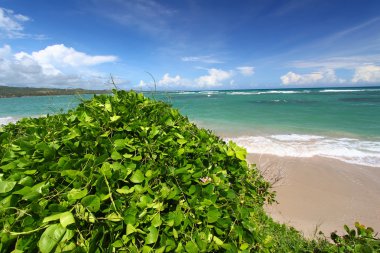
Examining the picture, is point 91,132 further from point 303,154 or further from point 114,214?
point 303,154

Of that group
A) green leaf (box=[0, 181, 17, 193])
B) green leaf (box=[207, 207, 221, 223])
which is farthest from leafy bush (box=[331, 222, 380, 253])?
green leaf (box=[0, 181, 17, 193])

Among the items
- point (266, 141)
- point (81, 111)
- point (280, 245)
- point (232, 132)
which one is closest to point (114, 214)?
point (81, 111)

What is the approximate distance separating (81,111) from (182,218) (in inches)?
45.4

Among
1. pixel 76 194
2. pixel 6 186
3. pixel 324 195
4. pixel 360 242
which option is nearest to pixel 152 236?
pixel 76 194

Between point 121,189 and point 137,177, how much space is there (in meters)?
0.11

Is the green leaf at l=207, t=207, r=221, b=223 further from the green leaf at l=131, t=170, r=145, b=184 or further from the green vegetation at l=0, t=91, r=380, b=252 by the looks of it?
the green leaf at l=131, t=170, r=145, b=184

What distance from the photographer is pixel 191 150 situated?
1.56 metres

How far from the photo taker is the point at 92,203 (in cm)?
104

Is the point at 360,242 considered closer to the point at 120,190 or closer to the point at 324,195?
the point at 120,190

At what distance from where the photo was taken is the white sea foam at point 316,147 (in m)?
10.3

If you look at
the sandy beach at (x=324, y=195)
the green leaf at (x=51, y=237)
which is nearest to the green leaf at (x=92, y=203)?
the green leaf at (x=51, y=237)

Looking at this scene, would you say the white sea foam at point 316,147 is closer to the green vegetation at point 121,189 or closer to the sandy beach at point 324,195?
the sandy beach at point 324,195

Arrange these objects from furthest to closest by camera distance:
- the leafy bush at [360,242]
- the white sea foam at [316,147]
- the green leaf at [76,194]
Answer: the white sea foam at [316,147]
the leafy bush at [360,242]
the green leaf at [76,194]

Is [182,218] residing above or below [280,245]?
above
